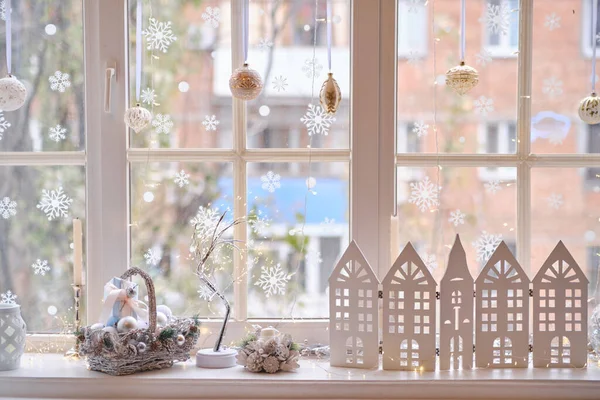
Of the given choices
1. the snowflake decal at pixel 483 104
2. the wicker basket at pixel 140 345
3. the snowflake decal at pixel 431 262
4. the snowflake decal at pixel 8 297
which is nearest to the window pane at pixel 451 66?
the snowflake decal at pixel 483 104

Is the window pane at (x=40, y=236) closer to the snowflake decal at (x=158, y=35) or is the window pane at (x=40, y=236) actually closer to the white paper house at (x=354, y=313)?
the snowflake decal at (x=158, y=35)

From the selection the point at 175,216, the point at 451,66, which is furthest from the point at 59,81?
the point at 451,66

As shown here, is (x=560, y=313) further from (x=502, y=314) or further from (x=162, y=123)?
(x=162, y=123)

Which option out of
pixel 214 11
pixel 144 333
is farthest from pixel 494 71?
pixel 144 333

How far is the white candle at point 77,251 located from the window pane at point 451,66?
34.2 inches

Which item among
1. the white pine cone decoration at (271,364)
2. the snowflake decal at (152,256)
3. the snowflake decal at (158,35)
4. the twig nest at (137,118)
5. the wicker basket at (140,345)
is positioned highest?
the snowflake decal at (158,35)

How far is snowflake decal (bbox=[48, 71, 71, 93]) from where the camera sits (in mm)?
1903

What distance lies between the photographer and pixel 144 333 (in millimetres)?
1662

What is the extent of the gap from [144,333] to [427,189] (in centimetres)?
83

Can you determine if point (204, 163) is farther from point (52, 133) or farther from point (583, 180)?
point (583, 180)

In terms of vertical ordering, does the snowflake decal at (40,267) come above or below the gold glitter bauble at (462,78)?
below

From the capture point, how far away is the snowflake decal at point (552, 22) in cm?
190

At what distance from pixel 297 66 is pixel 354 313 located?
0.68 m

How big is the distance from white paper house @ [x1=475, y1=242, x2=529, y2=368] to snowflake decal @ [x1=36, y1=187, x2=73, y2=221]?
111 centimetres
